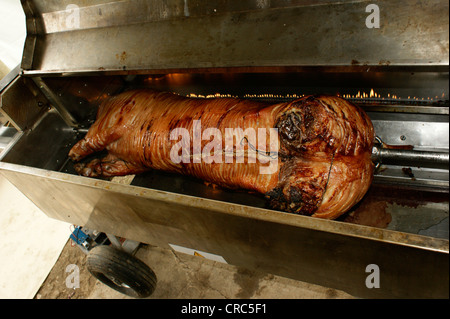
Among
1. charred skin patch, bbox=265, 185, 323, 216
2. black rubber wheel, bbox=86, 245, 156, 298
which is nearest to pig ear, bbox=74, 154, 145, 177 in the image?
black rubber wheel, bbox=86, 245, 156, 298

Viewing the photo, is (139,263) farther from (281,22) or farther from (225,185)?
(281,22)

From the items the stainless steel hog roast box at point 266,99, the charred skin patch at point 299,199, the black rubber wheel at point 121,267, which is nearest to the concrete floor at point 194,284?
the black rubber wheel at point 121,267

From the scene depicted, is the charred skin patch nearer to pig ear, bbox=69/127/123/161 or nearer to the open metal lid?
the open metal lid

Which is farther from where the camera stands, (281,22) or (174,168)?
(174,168)

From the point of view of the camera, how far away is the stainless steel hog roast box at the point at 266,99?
138cm

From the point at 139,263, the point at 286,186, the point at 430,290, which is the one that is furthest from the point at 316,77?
the point at 139,263

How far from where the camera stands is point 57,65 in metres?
2.19

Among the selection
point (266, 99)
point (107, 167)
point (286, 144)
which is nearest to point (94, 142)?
point (107, 167)

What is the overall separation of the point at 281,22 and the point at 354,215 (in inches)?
52.5

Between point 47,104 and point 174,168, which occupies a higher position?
point 47,104

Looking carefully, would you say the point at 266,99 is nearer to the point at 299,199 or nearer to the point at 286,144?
the point at 286,144

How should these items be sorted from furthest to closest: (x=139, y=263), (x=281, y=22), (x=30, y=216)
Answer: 1. (x=30, y=216)
2. (x=139, y=263)
3. (x=281, y=22)

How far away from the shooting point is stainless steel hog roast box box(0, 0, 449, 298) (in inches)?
54.4

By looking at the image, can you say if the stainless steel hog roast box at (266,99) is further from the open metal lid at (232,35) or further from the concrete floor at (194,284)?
the concrete floor at (194,284)
